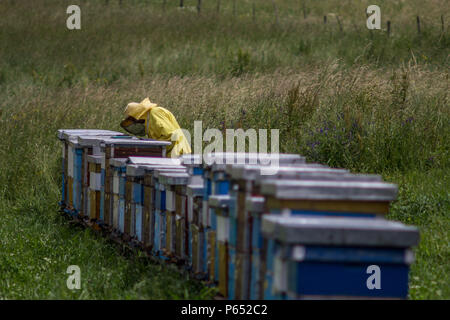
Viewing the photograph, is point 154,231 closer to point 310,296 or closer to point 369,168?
point 310,296

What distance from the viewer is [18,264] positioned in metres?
6.72

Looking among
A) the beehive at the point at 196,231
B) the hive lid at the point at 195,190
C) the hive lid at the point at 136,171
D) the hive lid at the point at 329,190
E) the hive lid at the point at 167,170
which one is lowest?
the beehive at the point at 196,231

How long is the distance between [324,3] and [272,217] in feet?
85.8

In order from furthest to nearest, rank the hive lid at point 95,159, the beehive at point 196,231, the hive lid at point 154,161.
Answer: the hive lid at point 95,159 < the hive lid at point 154,161 < the beehive at point 196,231

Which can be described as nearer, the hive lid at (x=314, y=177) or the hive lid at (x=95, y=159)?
the hive lid at (x=314, y=177)

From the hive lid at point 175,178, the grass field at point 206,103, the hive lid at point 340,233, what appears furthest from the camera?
the grass field at point 206,103

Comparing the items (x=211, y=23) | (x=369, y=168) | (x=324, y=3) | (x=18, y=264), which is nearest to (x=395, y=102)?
(x=369, y=168)

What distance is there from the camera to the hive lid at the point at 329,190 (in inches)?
143

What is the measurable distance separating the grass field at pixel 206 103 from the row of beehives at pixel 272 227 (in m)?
0.34

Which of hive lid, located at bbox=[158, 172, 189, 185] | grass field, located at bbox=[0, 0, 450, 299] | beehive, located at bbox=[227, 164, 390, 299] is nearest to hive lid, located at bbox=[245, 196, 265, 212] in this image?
beehive, located at bbox=[227, 164, 390, 299]

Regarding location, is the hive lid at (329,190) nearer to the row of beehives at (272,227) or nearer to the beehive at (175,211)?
the row of beehives at (272,227)

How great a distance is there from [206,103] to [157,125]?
3.60 metres

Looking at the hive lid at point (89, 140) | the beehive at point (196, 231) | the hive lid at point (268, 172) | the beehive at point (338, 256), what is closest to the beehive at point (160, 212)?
the beehive at point (196, 231)

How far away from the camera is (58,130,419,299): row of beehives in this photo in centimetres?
343
